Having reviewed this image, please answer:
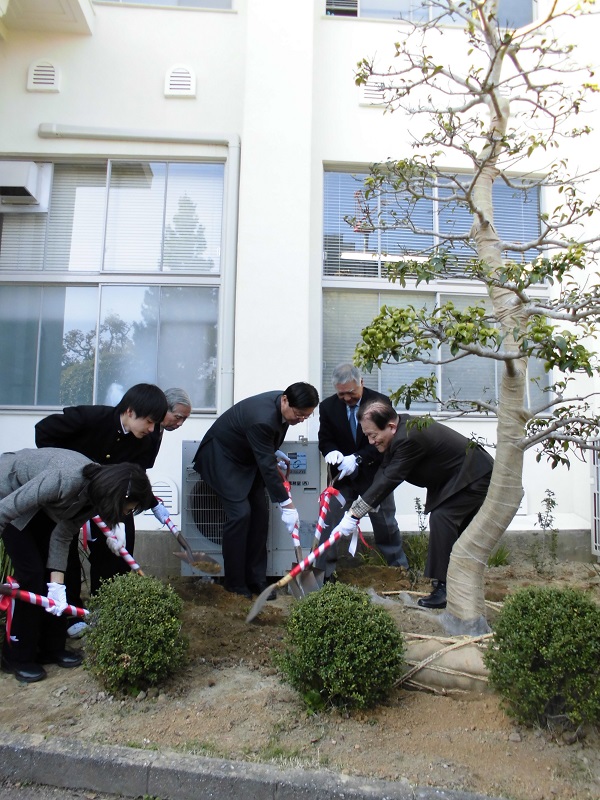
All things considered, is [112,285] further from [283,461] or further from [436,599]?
[436,599]

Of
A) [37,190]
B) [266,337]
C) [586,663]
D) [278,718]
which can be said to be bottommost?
[278,718]

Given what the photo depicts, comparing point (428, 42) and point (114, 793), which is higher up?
point (428, 42)

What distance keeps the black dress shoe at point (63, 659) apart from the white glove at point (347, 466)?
2.36 metres

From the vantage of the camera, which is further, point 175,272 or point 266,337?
point 175,272

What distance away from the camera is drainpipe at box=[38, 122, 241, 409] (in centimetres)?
626

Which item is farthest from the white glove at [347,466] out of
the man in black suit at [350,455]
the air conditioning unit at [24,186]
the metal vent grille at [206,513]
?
the air conditioning unit at [24,186]

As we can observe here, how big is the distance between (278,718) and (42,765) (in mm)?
995

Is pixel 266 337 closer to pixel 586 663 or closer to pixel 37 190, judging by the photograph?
pixel 37 190

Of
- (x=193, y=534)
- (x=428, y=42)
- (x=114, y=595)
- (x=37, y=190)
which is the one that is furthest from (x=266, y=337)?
(x=428, y=42)

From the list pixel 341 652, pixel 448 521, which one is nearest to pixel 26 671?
pixel 341 652

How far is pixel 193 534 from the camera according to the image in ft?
17.8

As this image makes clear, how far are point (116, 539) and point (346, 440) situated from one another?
217 centimetres

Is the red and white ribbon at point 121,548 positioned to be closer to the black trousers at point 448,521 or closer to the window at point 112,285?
the black trousers at point 448,521

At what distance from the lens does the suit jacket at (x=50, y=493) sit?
3.29 m
